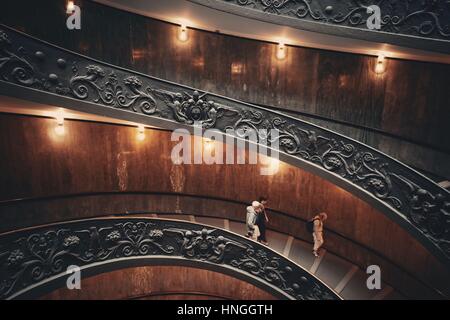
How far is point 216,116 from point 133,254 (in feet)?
12.3

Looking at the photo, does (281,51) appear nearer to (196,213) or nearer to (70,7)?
(196,213)

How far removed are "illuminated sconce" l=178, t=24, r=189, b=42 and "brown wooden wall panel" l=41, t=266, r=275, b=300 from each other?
655cm

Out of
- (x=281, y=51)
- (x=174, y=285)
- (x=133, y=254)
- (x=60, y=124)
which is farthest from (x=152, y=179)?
(x=281, y=51)

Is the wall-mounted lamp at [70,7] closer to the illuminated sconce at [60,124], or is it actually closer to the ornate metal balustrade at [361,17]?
the illuminated sconce at [60,124]

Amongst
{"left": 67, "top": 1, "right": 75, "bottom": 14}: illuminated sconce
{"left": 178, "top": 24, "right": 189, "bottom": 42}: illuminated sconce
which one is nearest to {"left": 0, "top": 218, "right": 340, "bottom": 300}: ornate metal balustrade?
{"left": 178, "top": 24, "right": 189, "bottom": 42}: illuminated sconce

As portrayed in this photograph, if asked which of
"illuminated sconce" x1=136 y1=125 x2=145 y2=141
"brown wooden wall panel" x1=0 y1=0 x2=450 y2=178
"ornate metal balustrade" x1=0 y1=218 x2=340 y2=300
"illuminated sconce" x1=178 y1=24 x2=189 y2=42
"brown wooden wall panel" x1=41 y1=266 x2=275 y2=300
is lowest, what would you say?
"brown wooden wall panel" x1=41 y1=266 x2=275 y2=300

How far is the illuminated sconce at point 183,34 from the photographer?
10602 mm

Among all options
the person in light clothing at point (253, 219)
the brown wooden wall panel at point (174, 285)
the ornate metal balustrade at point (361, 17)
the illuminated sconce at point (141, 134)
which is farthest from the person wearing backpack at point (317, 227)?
the illuminated sconce at point (141, 134)

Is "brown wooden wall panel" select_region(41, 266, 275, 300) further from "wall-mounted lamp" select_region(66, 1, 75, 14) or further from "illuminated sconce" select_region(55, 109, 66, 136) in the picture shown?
"wall-mounted lamp" select_region(66, 1, 75, 14)

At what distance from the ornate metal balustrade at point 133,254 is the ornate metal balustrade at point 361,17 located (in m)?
5.19

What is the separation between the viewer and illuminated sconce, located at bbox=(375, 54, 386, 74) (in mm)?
10133

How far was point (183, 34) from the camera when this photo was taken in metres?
10.6

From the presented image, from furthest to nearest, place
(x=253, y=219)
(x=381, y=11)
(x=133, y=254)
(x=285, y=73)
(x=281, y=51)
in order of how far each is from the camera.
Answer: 1. (x=285, y=73)
2. (x=281, y=51)
3. (x=253, y=219)
4. (x=133, y=254)
5. (x=381, y=11)

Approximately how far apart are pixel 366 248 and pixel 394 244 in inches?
30.6
